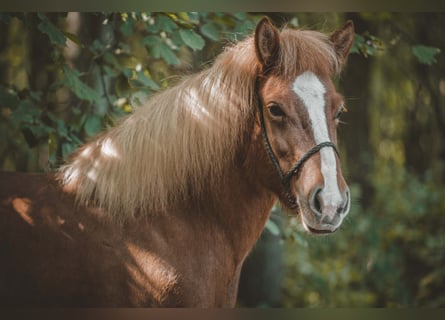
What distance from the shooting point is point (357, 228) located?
6301mm

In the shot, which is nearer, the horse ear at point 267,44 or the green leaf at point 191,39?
the horse ear at point 267,44

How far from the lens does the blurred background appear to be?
10.4 feet

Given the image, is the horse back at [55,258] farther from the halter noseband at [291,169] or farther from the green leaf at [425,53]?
the green leaf at [425,53]

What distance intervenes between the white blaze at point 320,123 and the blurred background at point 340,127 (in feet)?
2.42

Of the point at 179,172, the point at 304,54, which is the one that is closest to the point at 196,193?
the point at 179,172

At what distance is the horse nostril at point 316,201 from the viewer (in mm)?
1962

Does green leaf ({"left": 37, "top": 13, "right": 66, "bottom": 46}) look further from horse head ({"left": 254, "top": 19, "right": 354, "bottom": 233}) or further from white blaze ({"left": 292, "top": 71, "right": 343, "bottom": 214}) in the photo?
white blaze ({"left": 292, "top": 71, "right": 343, "bottom": 214})

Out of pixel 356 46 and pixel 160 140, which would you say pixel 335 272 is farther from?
pixel 160 140

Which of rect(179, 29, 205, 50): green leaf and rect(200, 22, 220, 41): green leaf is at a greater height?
rect(179, 29, 205, 50): green leaf

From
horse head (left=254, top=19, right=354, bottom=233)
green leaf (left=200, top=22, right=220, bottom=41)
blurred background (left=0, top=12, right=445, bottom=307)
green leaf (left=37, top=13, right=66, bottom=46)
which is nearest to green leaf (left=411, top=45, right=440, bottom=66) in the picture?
blurred background (left=0, top=12, right=445, bottom=307)

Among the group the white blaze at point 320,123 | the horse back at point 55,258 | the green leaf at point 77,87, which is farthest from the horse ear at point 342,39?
the green leaf at point 77,87

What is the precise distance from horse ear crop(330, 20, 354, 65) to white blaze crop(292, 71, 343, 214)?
0.35 meters

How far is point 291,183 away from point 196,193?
0.43 meters

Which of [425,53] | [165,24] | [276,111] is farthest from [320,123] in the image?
[425,53]
